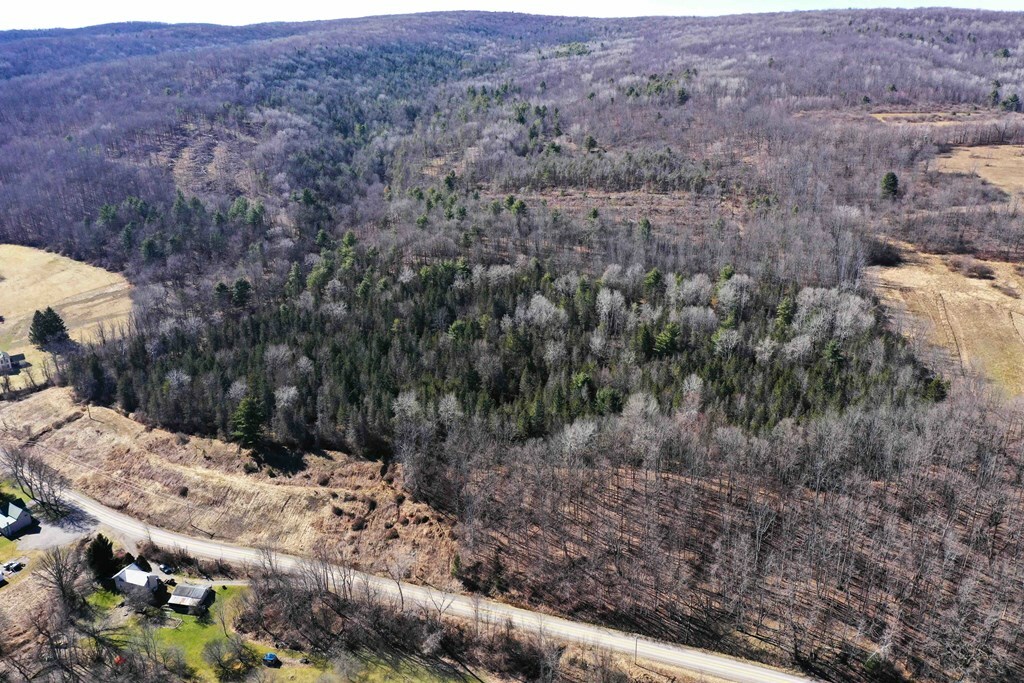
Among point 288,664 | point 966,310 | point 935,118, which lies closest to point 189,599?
point 288,664

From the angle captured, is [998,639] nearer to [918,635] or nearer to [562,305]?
[918,635]

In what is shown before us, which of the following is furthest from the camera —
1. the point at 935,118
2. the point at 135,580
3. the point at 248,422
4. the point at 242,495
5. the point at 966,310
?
the point at 935,118

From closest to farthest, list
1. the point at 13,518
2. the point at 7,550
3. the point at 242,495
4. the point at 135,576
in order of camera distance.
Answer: the point at 135,576 → the point at 7,550 → the point at 13,518 → the point at 242,495

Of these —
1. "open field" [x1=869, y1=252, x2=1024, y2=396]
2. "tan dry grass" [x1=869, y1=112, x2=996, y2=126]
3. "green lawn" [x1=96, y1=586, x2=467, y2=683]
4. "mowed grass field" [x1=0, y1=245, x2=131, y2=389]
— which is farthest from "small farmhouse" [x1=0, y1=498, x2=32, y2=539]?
"tan dry grass" [x1=869, y1=112, x2=996, y2=126]

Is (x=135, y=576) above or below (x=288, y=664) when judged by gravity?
above

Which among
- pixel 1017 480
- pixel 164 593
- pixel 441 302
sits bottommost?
pixel 164 593

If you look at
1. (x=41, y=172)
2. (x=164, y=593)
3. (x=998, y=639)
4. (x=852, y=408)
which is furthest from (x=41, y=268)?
(x=998, y=639)

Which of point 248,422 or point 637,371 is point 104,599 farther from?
point 637,371
